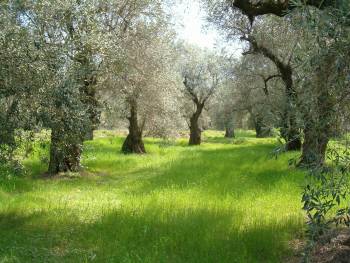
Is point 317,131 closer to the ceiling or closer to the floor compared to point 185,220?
closer to the ceiling

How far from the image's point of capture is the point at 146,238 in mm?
8758

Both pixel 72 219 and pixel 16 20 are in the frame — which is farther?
pixel 16 20

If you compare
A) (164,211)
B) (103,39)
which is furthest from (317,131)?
(103,39)

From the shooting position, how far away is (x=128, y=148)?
2989cm

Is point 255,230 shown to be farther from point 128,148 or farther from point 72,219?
point 128,148

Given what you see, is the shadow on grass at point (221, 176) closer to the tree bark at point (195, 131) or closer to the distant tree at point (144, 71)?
the distant tree at point (144, 71)

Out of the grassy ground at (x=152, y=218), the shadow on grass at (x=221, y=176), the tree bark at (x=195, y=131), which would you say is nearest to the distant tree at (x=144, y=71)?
the shadow on grass at (x=221, y=176)

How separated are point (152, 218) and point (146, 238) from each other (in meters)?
1.33

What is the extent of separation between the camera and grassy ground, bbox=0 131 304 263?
7.97m

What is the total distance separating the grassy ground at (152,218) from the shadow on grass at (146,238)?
0.02 m

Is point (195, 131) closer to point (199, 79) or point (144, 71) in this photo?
point (199, 79)

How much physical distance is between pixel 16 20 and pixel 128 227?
19.9ft

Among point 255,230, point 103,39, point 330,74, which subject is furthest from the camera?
point 103,39

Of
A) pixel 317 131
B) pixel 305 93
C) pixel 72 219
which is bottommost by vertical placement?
pixel 72 219
